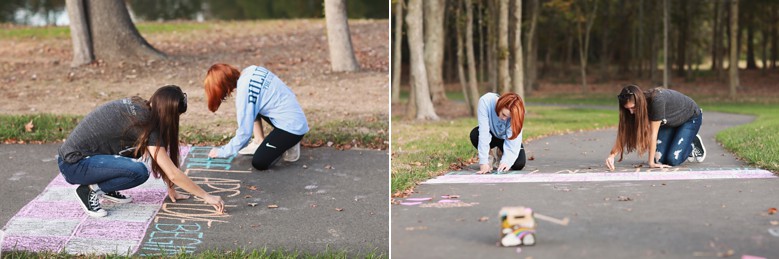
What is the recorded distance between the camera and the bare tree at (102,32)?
51.3 feet

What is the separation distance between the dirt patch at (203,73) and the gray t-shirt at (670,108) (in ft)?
15.5

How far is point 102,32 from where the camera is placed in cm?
1588

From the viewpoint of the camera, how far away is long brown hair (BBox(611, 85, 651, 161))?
305 inches

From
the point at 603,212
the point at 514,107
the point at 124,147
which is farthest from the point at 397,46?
the point at 603,212

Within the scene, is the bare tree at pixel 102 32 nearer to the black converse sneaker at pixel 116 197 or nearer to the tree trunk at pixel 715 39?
the black converse sneaker at pixel 116 197

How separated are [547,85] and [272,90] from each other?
105 feet

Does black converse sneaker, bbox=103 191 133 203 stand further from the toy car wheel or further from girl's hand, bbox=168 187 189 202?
the toy car wheel

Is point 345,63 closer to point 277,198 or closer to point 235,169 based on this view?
point 235,169

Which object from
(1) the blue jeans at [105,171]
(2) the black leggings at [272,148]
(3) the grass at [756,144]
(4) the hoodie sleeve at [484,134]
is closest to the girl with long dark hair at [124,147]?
(1) the blue jeans at [105,171]

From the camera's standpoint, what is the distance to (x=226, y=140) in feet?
32.9

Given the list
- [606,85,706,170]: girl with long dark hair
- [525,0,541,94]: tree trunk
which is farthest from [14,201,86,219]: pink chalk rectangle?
[525,0,541,94]: tree trunk

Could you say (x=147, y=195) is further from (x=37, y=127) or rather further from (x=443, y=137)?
(x=443, y=137)

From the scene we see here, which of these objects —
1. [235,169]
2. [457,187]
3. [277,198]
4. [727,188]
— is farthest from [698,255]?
[235,169]

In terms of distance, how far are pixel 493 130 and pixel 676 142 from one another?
1.84 metres
